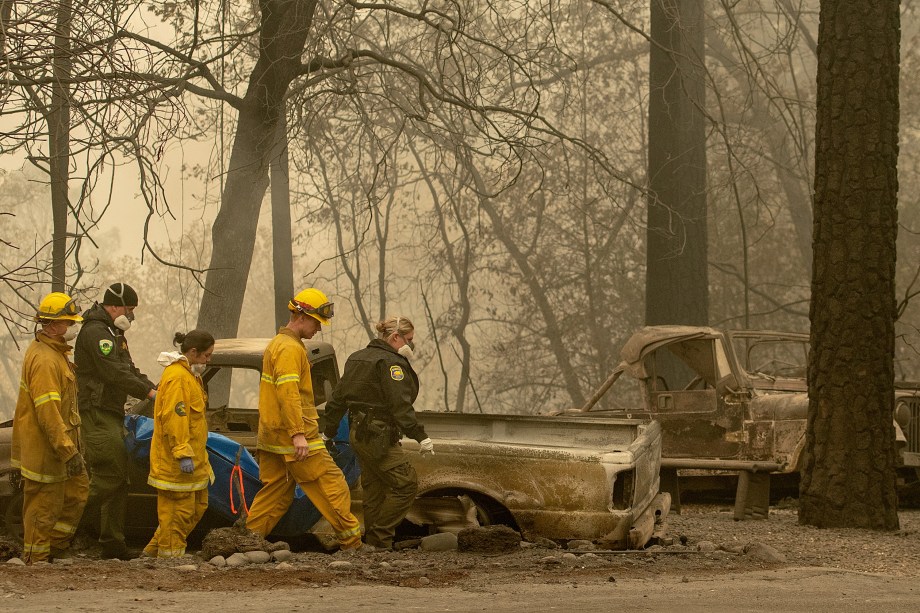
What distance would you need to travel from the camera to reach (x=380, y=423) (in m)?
8.29

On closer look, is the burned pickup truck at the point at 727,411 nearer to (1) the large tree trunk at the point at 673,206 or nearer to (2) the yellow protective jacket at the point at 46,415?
(1) the large tree trunk at the point at 673,206

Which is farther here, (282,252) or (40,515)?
(282,252)

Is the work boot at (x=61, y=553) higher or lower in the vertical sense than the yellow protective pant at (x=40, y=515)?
lower

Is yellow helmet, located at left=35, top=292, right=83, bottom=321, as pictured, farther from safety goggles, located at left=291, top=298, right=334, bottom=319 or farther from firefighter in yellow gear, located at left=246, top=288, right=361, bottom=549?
safety goggles, located at left=291, top=298, right=334, bottom=319

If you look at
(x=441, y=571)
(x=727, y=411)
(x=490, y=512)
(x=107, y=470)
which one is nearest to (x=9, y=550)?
(x=107, y=470)

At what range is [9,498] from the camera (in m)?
8.70

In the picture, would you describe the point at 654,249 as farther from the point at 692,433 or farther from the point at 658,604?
the point at 658,604

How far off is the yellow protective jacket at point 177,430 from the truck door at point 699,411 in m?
5.44

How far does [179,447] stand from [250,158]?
7176mm

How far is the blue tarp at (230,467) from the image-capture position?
27.4ft

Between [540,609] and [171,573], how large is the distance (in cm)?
229

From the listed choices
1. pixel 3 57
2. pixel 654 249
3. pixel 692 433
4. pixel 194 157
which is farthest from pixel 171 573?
pixel 194 157

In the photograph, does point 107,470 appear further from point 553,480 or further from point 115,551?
point 553,480

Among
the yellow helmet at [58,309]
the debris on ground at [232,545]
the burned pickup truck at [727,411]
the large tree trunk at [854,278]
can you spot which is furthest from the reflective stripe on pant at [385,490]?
the large tree trunk at [854,278]
